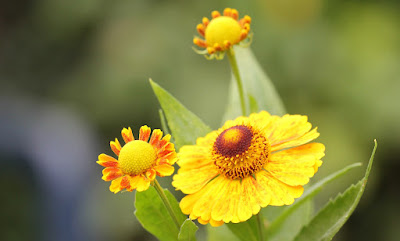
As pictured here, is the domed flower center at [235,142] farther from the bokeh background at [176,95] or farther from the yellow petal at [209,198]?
the bokeh background at [176,95]

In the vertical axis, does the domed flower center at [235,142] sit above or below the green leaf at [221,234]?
above

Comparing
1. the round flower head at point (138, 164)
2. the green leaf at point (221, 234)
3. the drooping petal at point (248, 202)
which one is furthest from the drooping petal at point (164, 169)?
the green leaf at point (221, 234)

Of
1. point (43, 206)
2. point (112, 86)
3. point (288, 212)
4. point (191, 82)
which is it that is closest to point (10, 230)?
point (43, 206)

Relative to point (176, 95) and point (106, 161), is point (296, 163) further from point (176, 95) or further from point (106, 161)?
point (176, 95)

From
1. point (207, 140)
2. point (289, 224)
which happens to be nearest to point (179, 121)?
point (207, 140)

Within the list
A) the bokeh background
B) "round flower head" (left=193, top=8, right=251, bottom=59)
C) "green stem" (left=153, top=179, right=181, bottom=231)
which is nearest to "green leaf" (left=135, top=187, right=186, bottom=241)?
"green stem" (left=153, top=179, right=181, bottom=231)
